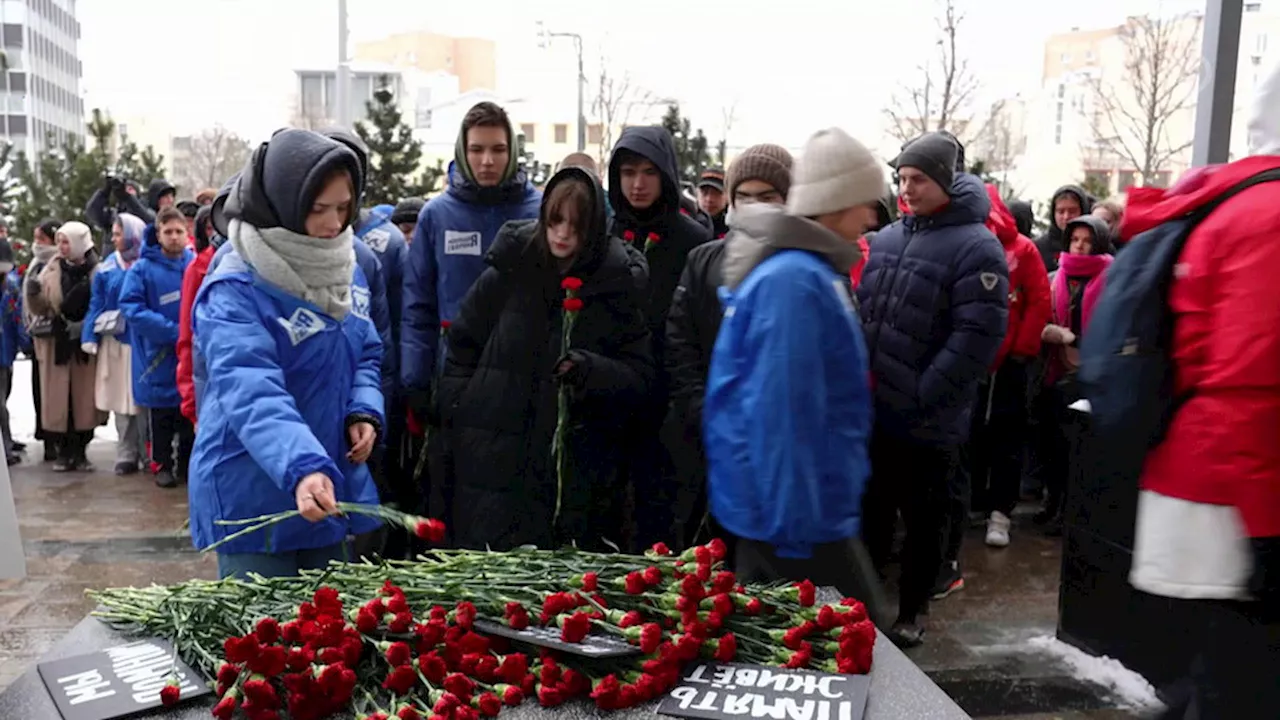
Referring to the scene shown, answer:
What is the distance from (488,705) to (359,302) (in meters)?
1.46

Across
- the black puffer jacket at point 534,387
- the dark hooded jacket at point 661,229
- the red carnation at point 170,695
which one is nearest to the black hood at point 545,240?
the black puffer jacket at point 534,387

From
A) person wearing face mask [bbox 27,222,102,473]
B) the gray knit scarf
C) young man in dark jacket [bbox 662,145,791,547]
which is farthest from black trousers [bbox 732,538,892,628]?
person wearing face mask [bbox 27,222,102,473]

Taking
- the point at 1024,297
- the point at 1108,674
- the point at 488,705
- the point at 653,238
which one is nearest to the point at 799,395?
the point at 488,705

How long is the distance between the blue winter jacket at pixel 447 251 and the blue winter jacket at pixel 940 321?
4.87ft

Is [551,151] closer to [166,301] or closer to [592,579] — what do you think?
[166,301]

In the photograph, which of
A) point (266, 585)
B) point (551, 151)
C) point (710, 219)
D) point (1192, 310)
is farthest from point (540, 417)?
point (551, 151)

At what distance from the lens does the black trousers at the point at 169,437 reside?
720 centimetres

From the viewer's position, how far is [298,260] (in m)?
2.53

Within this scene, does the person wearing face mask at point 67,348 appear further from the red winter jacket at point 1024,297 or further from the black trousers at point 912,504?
the red winter jacket at point 1024,297

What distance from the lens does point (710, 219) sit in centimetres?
555

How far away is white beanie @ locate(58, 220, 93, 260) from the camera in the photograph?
7754 mm

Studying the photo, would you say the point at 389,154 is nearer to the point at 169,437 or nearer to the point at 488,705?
the point at 169,437

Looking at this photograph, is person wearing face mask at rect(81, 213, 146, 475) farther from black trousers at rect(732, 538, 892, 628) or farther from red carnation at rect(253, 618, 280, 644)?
red carnation at rect(253, 618, 280, 644)

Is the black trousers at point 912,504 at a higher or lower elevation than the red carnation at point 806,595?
lower
